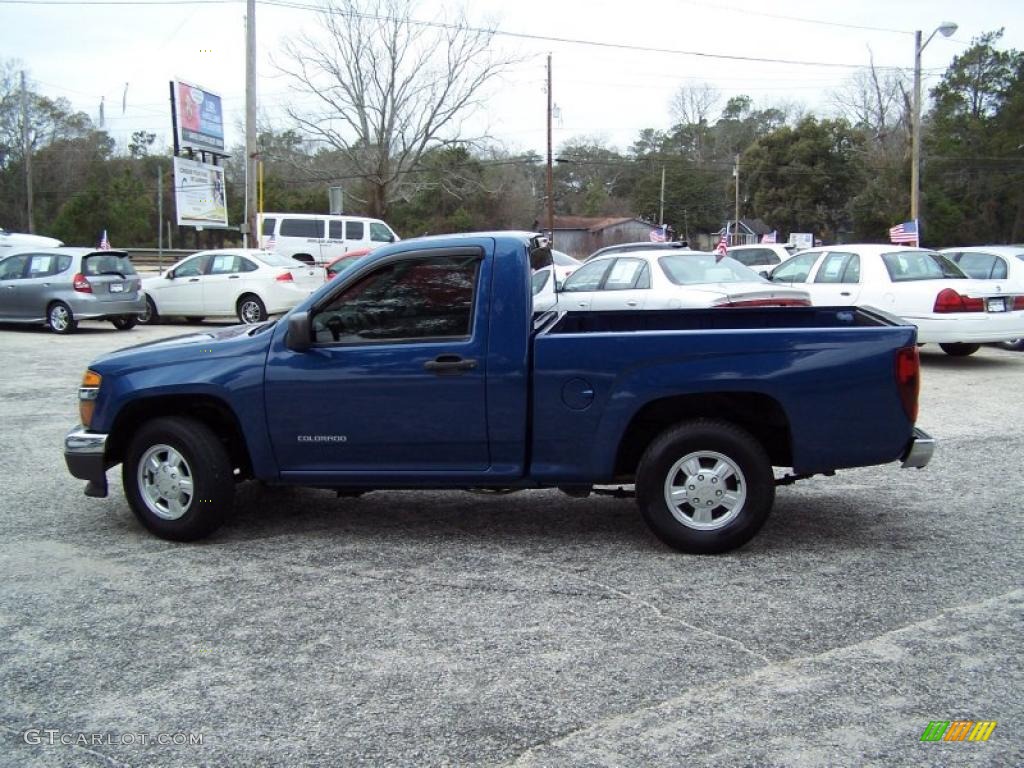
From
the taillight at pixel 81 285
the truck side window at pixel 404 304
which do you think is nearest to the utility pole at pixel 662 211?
the taillight at pixel 81 285

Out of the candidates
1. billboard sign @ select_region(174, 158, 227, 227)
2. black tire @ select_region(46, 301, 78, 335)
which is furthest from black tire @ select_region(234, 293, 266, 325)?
billboard sign @ select_region(174, 158, 227, 227)

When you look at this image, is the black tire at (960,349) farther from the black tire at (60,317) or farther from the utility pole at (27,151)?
the utility pole at (27,151)

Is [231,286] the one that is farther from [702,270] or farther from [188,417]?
[188,417]

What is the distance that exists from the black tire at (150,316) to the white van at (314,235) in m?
8.65

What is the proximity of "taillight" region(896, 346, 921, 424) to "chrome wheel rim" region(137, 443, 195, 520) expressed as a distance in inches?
157

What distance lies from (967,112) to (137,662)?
64.8 meters

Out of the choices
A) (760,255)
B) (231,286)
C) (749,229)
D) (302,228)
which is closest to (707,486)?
(231,286)

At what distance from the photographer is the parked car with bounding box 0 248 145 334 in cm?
1797

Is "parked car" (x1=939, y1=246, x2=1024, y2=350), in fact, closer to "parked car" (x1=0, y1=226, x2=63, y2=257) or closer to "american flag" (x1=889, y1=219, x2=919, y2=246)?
"american flag" (x1=889, y1=219, x2=919, y2=246)

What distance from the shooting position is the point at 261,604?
15.4 ft

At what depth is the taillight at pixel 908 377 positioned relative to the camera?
5.06m

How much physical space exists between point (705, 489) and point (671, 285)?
21.2ft

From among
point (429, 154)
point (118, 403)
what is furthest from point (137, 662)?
point (429, 154)

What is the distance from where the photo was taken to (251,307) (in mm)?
19016
